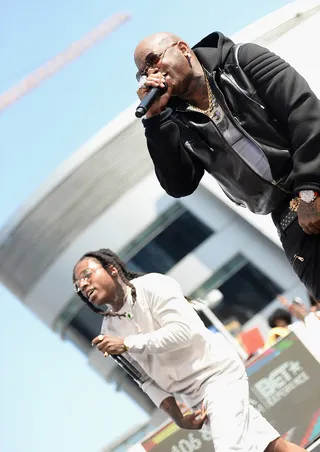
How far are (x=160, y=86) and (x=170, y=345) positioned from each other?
1579mm

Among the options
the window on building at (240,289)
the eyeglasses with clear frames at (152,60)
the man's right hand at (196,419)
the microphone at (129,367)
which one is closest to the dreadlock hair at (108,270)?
the microphone at (129,367)

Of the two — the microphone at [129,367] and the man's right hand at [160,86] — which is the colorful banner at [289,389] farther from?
the man's right hand at [160,86]

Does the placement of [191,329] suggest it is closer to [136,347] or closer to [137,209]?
[136,347]

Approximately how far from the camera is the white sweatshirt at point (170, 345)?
3.68m

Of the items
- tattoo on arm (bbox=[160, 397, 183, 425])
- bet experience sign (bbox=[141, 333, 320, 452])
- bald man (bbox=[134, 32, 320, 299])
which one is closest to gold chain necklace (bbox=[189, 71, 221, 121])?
bald man (bbox=[134, 32, 320, 299])

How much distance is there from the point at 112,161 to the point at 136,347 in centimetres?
1661

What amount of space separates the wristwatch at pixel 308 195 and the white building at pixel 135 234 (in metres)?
16.4

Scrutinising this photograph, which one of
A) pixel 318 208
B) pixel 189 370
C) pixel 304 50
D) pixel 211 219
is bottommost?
pixel 211 219

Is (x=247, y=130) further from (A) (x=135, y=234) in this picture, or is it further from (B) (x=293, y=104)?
(A) (x=135, y=234)

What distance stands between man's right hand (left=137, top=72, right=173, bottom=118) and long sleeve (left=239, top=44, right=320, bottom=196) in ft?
0.91

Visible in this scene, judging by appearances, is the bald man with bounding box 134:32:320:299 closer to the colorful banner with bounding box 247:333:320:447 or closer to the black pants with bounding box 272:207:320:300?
the black pants with bounding box 272:207:320:300

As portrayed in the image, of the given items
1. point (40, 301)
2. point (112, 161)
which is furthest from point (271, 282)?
point (40, 301)

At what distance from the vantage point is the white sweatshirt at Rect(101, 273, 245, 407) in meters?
3.68

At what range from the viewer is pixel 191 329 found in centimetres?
374
